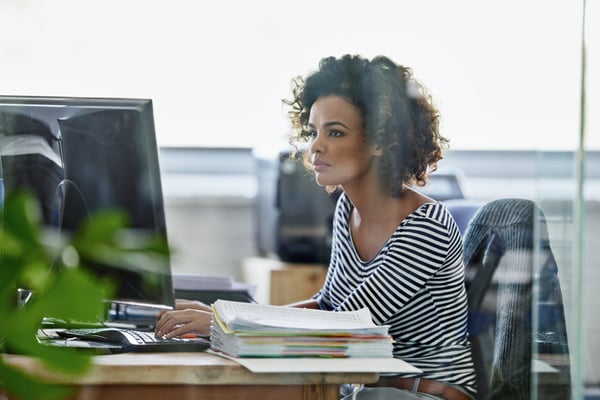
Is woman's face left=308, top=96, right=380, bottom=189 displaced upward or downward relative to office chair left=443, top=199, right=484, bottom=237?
upward

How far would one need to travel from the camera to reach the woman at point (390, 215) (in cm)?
157

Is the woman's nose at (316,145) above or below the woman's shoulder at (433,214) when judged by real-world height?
above

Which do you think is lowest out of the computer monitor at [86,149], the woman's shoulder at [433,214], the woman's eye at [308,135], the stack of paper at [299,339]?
the stack of paper at [299,339]

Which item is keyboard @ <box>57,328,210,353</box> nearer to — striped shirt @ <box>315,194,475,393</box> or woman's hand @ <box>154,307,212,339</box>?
woman's hand @ <box>154,307,212,339</box>

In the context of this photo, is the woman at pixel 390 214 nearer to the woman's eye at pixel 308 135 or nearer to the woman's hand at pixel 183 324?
the woman's eye at pixel 308 135

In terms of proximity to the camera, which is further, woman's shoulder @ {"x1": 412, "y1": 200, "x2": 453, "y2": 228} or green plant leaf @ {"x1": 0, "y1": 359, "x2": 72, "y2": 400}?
woman's shoulder @ {"x1": 412, "y1": 200, "x2": 453, "y2": 228}

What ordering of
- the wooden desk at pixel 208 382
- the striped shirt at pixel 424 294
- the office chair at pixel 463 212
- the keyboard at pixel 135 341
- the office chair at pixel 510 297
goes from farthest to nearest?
the office chair at pixel 463 212, the striped shirt at pixel 424 294, the office chair at pixel 510 297, the keyboard at pixel 135 341, the wooden desk at pixel 208 382

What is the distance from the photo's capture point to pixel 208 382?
1033 millimetres

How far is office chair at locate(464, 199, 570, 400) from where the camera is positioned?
4.59ft

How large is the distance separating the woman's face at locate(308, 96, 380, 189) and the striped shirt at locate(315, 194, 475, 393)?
0.16 m

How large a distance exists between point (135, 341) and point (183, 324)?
0.43 feet

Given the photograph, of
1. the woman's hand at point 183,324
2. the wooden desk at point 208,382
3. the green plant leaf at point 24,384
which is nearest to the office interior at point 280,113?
the green plant leaf at point 24,384

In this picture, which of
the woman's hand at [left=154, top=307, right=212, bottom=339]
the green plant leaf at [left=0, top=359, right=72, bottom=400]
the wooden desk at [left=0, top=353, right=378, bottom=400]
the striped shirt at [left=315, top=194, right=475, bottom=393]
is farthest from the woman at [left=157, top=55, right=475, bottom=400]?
the green plant leaf at [left=0, top=359, right=72, bottom=400]

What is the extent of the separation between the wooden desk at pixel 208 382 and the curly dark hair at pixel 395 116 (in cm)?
73
